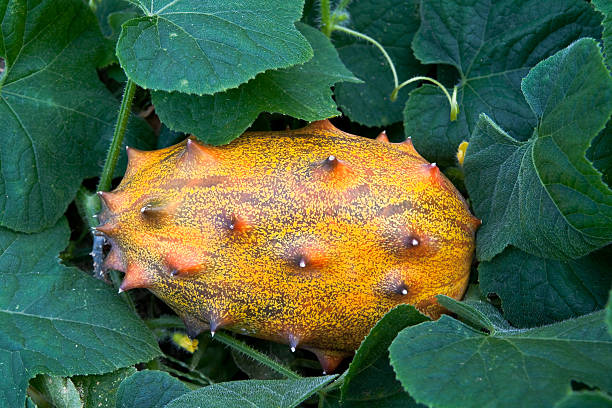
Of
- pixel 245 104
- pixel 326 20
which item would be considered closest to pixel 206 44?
pixel 245 104

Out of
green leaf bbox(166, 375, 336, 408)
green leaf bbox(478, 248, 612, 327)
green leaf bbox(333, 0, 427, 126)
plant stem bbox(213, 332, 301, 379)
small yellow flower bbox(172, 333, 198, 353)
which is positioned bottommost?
small yellow flower bbox(172, 333, 198, 353)

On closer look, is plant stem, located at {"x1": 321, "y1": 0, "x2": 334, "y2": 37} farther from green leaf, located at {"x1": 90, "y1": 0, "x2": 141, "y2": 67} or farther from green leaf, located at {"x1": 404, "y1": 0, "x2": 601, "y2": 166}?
green leaf, located at {"x1": 90, "y1": 0, "x2": 141, "y2": 67}

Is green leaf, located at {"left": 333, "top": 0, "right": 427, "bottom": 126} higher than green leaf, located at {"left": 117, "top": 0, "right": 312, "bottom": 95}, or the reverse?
green leaf, located at {"left": 117, "top": 0, "right": 312, "bottom": 95}

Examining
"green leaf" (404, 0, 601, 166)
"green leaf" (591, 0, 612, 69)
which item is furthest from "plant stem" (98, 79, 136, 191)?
"green leaf" (591, 0, 612, 69)

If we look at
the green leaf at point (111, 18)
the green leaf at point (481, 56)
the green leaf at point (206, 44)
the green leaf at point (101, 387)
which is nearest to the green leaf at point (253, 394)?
the green leaf at point (101, 387)

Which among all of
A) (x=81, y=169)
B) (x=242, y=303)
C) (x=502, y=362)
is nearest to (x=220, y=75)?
(x=242, y=303)

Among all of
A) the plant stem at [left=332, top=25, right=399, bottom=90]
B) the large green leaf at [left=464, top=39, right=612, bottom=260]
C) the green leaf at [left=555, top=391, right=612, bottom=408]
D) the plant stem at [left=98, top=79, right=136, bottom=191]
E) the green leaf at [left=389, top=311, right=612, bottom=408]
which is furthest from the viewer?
the plant stem at [left=332, top=25, right=399, bottom=90]

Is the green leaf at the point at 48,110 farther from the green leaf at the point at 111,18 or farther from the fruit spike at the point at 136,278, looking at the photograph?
the fruit spike at the point at 136,278
